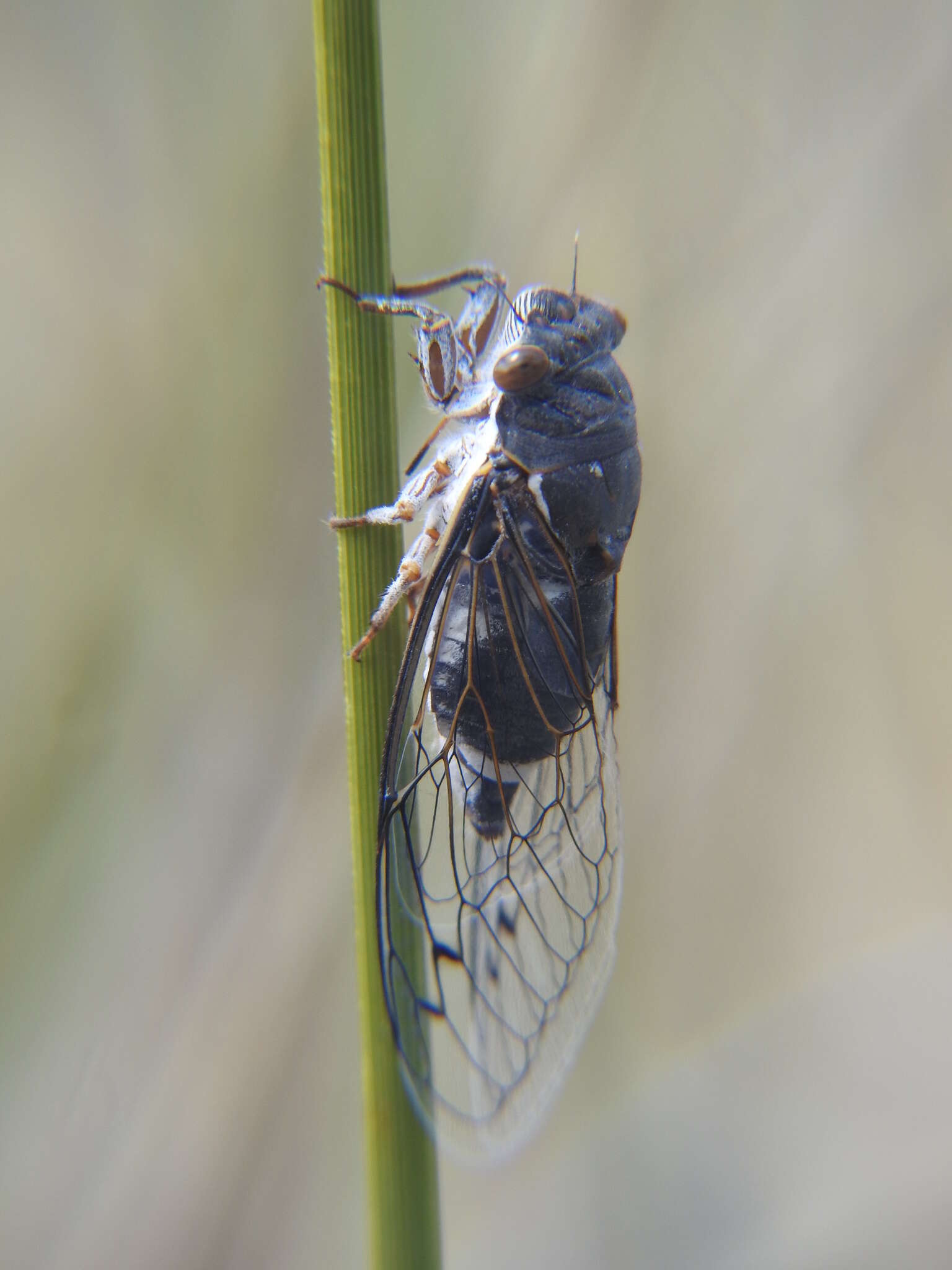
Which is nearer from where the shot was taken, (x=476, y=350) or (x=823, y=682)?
(x=476, y=350)

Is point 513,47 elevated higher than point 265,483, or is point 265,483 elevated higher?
point 513,47

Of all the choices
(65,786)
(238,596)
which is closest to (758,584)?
(238,596)

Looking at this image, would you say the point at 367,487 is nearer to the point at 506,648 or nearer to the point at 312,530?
the point at 506,648

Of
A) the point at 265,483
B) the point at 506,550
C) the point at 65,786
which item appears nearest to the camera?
the point at 506,550

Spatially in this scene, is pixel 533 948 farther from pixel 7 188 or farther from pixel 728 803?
pixel 7 188

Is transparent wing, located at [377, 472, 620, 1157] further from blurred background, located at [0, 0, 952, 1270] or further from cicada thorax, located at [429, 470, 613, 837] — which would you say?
blurred background, located at [0, 0, 952, 1270]

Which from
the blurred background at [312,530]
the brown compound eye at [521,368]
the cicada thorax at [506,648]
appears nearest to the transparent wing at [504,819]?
the cicada thorax at [506,648]

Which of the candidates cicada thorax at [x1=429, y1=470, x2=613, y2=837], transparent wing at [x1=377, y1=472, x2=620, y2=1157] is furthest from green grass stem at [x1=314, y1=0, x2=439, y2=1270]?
cicada thorax at [x1=429, y1=470, x2=613, y2=837]
